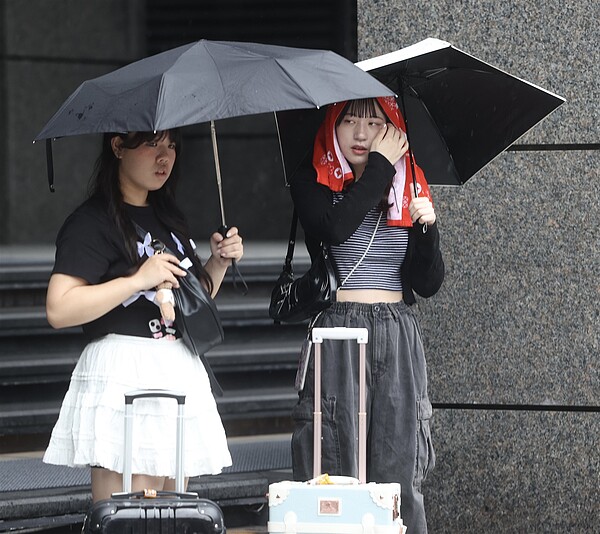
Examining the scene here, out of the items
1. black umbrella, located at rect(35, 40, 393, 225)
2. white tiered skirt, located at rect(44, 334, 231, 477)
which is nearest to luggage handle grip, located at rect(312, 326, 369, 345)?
white tiered skirt, located at rect(44, 334, 231, 477)

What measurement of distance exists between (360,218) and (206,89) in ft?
2.39

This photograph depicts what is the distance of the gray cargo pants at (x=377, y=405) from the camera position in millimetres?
3973

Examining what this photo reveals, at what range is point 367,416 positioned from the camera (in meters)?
A: 4.02

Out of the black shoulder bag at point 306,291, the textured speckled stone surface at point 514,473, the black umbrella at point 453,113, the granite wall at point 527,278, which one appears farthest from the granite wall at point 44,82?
the black shoulder bag at point 306,291

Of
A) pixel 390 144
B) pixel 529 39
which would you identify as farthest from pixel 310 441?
pixel 529 39

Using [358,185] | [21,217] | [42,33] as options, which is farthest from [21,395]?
[42,33]

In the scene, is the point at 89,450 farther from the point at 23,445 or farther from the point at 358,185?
the point at 23,445

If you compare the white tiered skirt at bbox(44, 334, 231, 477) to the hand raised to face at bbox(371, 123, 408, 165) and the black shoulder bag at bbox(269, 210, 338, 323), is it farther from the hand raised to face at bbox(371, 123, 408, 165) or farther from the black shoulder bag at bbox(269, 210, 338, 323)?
the hand raised to face at bbox(371, 123, 408, 165)

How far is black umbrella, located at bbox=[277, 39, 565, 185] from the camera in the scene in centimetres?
415

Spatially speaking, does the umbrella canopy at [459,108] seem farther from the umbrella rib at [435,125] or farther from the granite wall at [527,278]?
the granite wall at [527,278]

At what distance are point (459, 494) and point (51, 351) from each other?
2.63m

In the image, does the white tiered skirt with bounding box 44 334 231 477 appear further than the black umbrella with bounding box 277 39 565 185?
No

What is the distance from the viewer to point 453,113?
4324 millimetres

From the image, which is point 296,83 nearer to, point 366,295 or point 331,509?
point 366,295
